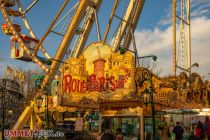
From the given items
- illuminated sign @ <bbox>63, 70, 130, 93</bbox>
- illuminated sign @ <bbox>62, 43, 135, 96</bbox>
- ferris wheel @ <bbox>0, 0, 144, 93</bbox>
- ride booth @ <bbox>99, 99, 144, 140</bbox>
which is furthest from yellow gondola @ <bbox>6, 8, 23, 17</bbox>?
ride booth @ <bbox>99, 99, 144, 140</bbox>

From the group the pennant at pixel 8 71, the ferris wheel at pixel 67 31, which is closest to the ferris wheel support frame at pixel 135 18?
the ferris wheel at pixel 67 31

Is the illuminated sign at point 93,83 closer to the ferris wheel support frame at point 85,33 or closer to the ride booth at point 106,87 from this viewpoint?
the ride booth at point 106,87

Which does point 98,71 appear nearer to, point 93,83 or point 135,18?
point 93,83

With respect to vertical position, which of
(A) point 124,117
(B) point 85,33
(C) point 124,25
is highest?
(C) point 124,25

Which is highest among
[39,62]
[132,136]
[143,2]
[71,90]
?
[143,2]

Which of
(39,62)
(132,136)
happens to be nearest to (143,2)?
(39,62)

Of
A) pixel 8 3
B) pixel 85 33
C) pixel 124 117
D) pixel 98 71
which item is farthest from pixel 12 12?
pixel 124 117

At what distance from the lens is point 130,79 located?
18312 mm

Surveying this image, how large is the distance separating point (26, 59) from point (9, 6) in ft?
18.6

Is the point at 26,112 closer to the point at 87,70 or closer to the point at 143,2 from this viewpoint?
the point at 87,70

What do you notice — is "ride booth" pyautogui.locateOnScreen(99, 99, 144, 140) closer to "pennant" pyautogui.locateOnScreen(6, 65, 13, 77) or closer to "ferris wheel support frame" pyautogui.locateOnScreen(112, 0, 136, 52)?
"ferris wheel support frame" pyautogui.locateOnScreen(112, 0, 136, 52)

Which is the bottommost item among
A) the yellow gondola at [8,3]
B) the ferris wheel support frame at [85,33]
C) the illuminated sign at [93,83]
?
the illuminated sign at [93,83]

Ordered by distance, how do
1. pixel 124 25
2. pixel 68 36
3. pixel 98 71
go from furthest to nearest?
pixel 124 25 → pixel 68 36 → pixel 98 71

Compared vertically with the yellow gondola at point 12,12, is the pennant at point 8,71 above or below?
below
